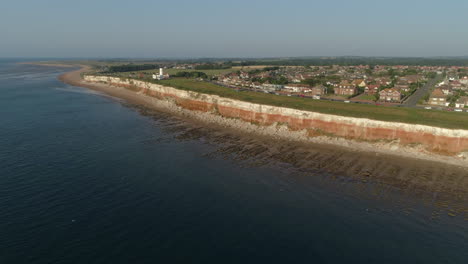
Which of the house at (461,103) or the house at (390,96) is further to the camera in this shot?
the house at (390,96)

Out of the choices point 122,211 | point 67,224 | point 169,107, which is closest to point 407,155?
point 122,211

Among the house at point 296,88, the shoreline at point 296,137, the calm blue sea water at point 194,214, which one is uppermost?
the house at point 296,88

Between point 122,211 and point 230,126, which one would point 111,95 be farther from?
point 122,211

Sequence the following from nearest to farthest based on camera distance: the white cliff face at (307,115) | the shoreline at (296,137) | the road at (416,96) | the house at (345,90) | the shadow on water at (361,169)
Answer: the shadow on water at (361,169), the shoreline at (296,137), the white cliff face at (307,115), the road at (416,96), the house at (345,90)

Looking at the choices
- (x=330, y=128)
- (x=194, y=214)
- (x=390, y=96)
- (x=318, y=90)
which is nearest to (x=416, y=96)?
(x=390, y=96)

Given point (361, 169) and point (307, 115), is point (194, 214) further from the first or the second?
point (307, 115)

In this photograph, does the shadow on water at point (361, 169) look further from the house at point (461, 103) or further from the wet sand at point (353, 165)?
the house at point (461, 103)

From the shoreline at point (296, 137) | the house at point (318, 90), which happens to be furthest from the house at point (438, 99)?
the shoreline at point (296, 137)
